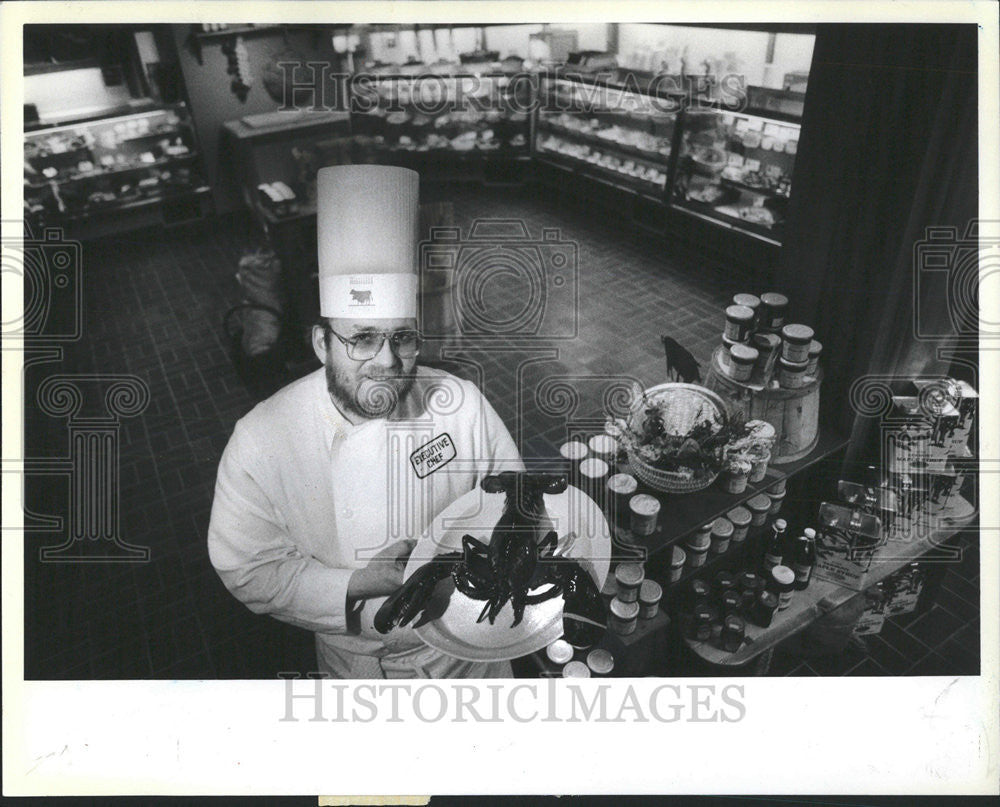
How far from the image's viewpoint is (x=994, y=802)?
1.89 m

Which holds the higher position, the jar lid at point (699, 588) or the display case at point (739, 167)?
the display case at point (739, 167)

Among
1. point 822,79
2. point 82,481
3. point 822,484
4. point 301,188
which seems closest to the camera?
point 82,481

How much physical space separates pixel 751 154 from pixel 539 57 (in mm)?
1990

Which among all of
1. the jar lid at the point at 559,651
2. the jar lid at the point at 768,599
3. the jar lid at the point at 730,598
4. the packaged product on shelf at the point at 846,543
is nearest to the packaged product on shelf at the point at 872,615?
the packaged product on shelf at the point at 846,543

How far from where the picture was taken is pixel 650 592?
6.64 feet

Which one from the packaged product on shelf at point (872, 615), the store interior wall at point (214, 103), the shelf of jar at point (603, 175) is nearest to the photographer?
the packaged product on shelf at point (872, 615)

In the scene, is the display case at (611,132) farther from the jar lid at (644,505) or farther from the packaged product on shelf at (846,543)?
the jar lid at (644,505)

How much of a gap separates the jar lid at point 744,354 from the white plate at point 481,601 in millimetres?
697

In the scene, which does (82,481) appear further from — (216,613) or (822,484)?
(822,484)

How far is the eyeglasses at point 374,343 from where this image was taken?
176cm

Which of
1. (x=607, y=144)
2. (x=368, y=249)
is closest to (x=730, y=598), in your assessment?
(x=368, y=249)

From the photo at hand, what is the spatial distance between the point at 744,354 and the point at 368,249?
4.06ft

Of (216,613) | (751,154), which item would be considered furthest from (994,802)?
(751,154)

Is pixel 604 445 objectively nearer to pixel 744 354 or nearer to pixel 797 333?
pixel 744 354
